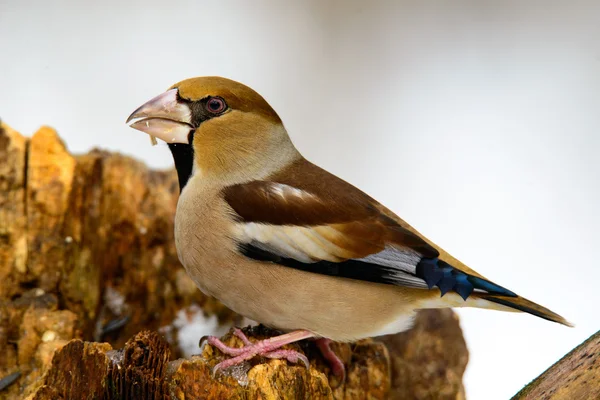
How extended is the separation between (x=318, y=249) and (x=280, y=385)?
468mm

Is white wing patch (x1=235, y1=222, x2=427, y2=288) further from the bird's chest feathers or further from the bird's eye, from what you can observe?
the bird's eye

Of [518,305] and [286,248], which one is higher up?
[518,305]

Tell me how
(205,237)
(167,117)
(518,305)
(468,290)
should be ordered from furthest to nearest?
1. (167,117)
2. (205,237)
3. (518,305)
4. (468,290)

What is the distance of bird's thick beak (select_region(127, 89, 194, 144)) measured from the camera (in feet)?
8.98

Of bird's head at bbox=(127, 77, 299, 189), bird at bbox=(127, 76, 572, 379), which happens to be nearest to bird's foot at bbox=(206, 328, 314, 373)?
bird at bbox=(127, 76, 572, 379)

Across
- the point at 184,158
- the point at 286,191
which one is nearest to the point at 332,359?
the point at 286,191

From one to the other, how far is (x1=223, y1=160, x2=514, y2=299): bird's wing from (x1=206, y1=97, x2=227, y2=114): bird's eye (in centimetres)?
30

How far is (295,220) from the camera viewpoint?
8.55 feet

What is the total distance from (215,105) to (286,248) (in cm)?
62

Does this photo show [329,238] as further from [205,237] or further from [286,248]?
[205,237]

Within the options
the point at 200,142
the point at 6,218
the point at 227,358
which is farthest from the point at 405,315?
the point at 6,218

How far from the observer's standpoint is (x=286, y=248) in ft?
8.41

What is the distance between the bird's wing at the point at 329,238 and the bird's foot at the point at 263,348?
260 millimetres

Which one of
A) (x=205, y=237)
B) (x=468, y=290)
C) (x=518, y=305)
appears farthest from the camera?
(x=205, y=237)
